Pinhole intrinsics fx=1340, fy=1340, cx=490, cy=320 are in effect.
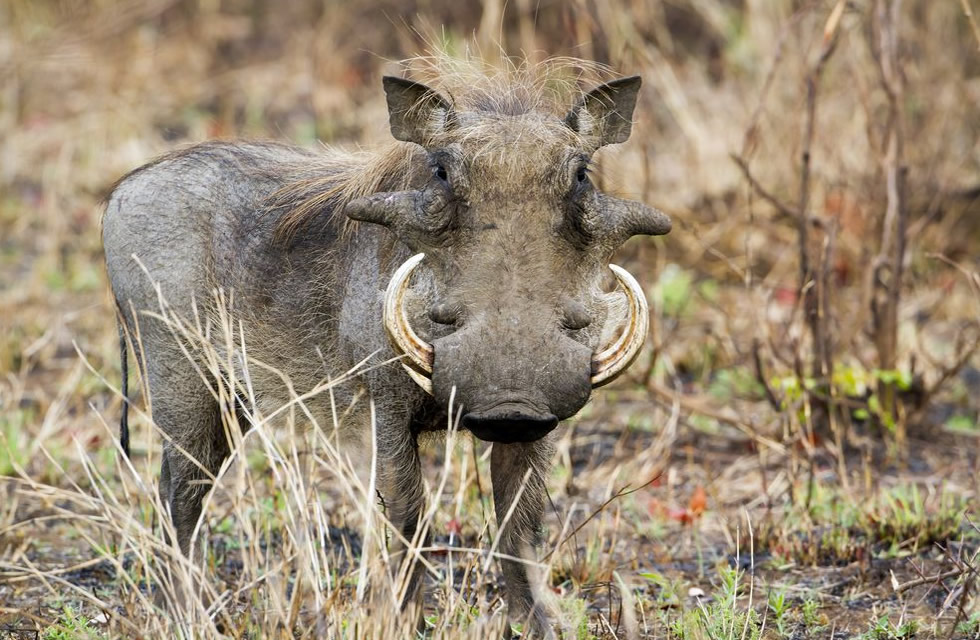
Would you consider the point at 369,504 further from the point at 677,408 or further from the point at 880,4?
the point at 880,4

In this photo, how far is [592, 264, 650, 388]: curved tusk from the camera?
8.63 feet

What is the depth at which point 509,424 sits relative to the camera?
8.18ft

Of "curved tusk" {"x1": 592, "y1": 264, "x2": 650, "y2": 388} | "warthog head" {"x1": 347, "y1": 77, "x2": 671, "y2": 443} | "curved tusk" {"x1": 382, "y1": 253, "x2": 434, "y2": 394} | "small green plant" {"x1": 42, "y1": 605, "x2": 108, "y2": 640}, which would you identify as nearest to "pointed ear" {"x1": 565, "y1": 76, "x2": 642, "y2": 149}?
"warthog head" {"x1": 347, "y1": 77, "x2": 671, "y2": 443}

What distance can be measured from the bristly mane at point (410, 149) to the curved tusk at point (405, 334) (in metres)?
0.43

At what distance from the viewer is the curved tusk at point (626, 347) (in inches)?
104

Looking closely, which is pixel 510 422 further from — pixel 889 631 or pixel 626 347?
pixel 889 631

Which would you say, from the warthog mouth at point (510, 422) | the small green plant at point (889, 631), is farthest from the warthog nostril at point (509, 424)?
the small green plant at point (889, 631)

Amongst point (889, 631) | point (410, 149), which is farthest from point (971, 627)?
point (410, 149)

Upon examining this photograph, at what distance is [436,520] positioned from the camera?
390 cm

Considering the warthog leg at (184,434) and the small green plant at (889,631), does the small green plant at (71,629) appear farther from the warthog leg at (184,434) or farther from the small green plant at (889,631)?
the small green plant at (889,631)

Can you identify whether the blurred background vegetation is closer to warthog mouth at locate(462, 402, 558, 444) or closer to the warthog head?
the warthog head

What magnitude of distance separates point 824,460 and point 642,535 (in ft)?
3.22

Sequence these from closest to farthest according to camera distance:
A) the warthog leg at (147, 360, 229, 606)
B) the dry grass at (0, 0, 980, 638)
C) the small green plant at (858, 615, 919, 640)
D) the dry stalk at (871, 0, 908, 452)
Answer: the dry grass at (0, 0, 980, 638) → the small green plant at (858, 615, 919, 640) → the warthog leg at (147, 360, 229, 606) → the dry stalk at (871, 0, 908, 452)

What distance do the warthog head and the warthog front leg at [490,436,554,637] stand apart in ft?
1.39
